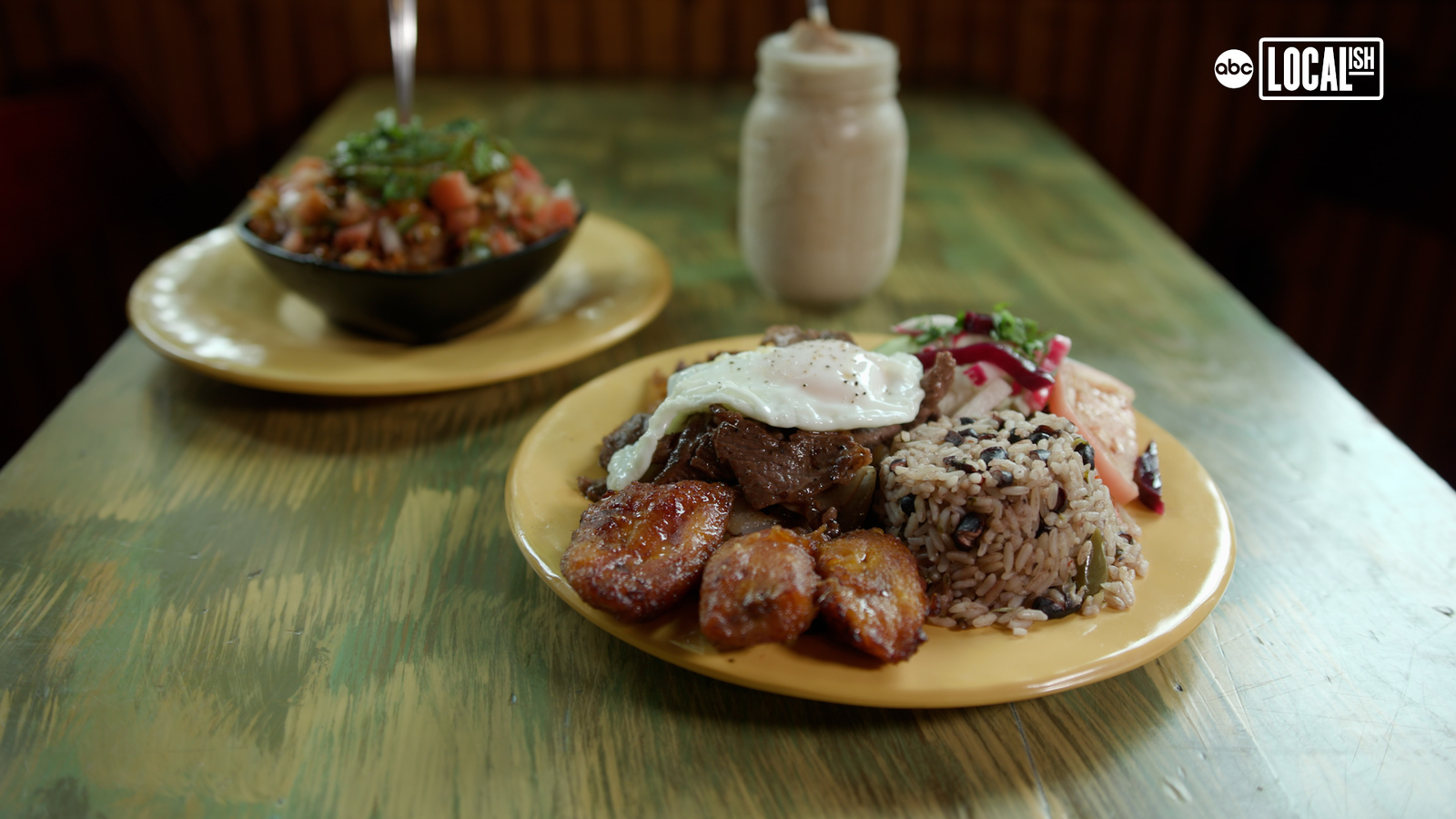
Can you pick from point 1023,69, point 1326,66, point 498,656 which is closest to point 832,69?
point 498,656

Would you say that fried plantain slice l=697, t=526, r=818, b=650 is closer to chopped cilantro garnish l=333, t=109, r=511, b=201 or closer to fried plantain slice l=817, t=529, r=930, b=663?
fried plantain slice l=817, t=529, r=930, b=663

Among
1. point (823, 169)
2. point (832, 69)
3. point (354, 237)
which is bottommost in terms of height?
point (354, 237)

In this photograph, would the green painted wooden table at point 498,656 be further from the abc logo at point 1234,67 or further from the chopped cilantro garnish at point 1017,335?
the abc logo at point 1234,67

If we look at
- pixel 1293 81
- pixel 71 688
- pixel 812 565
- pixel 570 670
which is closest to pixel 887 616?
pixel 812 565

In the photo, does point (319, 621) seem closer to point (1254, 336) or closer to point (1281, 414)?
point (1281, 414)

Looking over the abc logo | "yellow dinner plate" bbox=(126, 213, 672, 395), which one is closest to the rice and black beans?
"yellow dinner plate" bbox=(126, 213, 672, 395)

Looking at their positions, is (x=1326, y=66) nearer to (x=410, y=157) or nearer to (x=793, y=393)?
(x=793, y=393)
